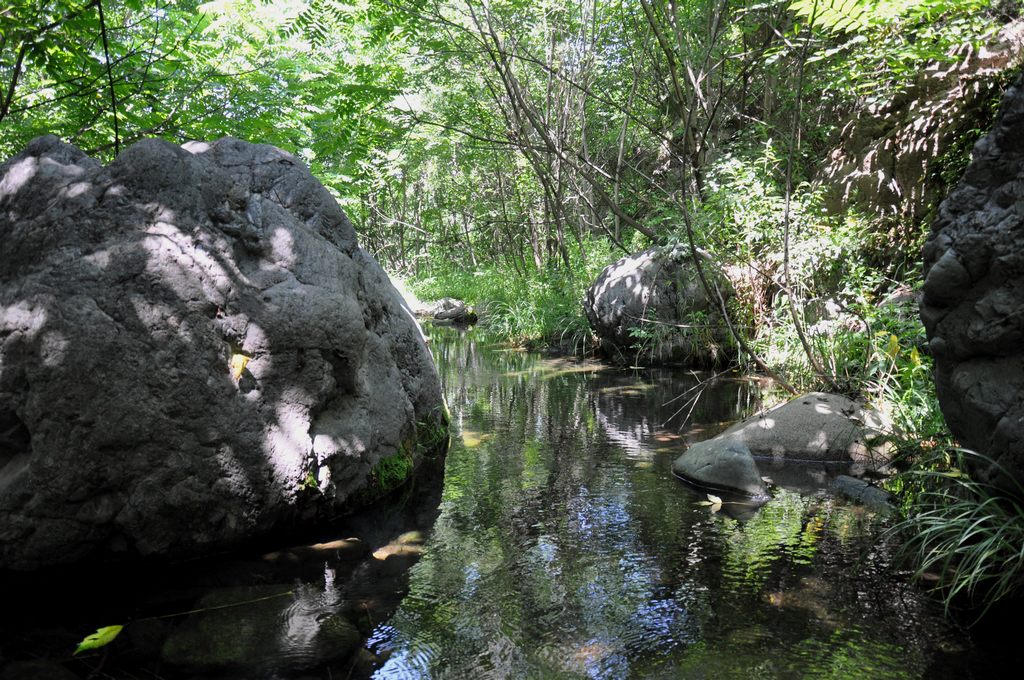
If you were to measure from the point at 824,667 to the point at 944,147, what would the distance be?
26.5ft

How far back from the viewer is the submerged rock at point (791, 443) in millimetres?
5297

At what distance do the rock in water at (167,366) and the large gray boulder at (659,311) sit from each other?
6068mm

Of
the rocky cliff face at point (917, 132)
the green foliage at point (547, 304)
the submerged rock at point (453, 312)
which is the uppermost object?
the rocky cliff face at point (917, 132)

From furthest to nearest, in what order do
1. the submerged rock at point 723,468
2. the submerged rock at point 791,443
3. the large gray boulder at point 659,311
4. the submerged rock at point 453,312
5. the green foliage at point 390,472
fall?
the submerged rock at point 453,312 → the large gray boulder at point 659,311 → the submerged rock at point 791,443 → the submerged rock at point 723,468 → the green foliage at point 390,472

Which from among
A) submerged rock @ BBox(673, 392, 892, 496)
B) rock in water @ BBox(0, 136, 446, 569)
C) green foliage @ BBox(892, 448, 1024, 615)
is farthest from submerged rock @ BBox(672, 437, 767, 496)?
rock in water @ BBox(0, 136, 446, 569)

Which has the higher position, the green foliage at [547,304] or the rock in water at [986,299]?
the rock in water at [986,299]

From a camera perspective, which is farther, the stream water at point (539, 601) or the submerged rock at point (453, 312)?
the submerged rock at point (453, 312)

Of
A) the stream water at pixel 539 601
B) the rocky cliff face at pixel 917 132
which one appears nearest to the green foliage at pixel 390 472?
the stream water at pixel 539 601

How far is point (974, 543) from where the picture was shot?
3.56m

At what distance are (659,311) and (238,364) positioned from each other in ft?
24.7

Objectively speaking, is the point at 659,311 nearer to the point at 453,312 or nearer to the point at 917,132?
the point at 917,132

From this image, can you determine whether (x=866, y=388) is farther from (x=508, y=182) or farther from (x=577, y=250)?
(x=508, y=182)

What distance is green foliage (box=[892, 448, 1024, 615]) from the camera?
3.26 metres

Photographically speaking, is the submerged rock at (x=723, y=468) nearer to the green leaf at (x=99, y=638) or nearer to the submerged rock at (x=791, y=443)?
the submerged rock at (x=791, y=443)
